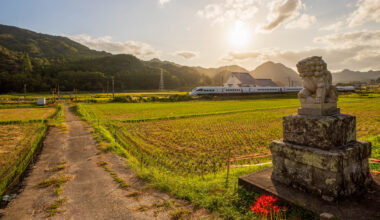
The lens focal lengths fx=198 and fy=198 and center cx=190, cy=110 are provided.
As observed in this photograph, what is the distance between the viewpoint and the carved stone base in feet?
11.0

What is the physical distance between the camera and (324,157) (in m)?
2.99

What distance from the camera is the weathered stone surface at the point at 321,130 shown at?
312 cm

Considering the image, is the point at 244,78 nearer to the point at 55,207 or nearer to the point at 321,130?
the point at 321,130

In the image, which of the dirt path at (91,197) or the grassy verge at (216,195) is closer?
the grassy verge at (216,195)

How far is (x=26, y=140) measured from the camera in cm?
998

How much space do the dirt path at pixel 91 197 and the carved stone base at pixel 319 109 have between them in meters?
2.52

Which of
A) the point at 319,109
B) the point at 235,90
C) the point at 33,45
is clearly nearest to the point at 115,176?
the point at 319,109

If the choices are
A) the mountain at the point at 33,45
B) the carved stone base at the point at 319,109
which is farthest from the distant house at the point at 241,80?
the mountain at the point at 33,45

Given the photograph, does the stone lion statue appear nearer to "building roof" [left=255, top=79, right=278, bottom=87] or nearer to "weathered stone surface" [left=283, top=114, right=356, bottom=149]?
"weathered stone surface" [left=283, top=114, right=356, bottom=149]

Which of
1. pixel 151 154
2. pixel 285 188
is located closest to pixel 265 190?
pixel 285 188

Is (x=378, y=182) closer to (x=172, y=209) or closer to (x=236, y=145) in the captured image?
(x=172, y=209)

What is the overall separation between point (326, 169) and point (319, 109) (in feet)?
3.25

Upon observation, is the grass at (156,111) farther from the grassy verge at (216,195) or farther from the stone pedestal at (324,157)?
the stone pedestal at (324,157)

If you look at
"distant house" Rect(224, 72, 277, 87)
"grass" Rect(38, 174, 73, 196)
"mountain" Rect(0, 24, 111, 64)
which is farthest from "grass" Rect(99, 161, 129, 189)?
"mountain" Rect(0, 24, 111, 64)
